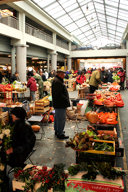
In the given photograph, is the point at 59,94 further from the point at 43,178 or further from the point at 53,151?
the point at 43,178

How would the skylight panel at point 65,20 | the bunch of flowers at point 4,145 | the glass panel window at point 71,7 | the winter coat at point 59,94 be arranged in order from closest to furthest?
the bunch of flowers at point 4,145, the winter coat at point 59,94, the glass panel window at point 71,7, the skylight panel at point 65,20

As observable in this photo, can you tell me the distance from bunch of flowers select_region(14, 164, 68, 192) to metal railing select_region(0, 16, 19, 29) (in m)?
11.3

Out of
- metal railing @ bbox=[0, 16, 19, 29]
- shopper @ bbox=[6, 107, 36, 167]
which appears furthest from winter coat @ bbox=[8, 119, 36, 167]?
metal railing @ bbox=[0, 16, 19, 29]

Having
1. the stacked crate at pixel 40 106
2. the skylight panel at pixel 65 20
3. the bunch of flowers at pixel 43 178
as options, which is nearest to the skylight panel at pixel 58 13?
the skylight panel at pixel 65 20

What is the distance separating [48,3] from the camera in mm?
15109

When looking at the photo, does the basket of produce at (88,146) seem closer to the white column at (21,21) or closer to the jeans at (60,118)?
the jeans at (60,118)

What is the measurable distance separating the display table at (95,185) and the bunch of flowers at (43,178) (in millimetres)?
124

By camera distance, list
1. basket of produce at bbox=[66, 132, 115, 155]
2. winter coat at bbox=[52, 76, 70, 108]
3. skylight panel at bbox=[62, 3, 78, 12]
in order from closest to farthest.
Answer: basket of produce at bbox=[66, 132, 115, 155], winter coat at bbox=[52, 76, 70, 108], skylight panel at bbox=[62, 3, 78, 12]

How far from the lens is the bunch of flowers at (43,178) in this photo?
2537mm

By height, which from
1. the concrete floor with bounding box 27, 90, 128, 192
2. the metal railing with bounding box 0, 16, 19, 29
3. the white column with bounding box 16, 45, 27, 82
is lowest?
the concrete floor with bounding box 27, 90, 128, 192

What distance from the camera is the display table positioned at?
2493 millimetres

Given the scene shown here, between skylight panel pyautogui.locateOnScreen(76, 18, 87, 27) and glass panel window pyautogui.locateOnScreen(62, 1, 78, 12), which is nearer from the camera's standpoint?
glass panel window pyautogui.locateOnScreen(62, 1, 78, 12)

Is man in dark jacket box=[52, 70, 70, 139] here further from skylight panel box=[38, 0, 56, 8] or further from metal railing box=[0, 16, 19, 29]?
skylight panel box=[38, 0, 56, 8]

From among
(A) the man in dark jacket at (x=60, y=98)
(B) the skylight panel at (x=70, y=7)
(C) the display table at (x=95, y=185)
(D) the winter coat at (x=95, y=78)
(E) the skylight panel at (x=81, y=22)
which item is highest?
(E) the skylight panel at (x=81, y=22)
